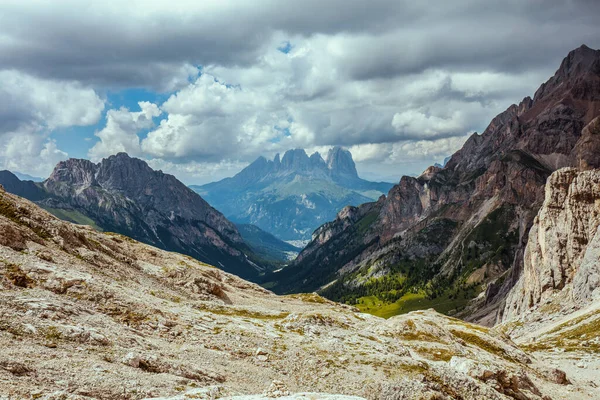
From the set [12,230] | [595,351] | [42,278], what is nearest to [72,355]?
[42,278]

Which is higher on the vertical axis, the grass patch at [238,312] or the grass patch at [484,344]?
the grass patch at [238,312]

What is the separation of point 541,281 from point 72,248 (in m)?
173

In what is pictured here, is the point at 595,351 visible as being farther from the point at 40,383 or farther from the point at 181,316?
the point at 40,383

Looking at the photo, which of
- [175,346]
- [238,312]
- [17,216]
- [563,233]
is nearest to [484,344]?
[238,312]

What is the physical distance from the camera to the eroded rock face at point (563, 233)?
6078 inches

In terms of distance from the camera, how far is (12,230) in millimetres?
51719

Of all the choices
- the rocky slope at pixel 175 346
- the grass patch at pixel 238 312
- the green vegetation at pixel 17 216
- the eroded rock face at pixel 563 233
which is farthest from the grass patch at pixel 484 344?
the eroded rock face at pixel 563 233

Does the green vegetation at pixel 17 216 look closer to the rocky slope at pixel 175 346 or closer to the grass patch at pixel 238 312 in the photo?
the rocky slope at pixel 175 346

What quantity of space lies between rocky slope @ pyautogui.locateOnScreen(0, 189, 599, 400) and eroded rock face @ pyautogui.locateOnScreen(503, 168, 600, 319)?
327 feet

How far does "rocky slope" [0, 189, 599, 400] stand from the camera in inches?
1038

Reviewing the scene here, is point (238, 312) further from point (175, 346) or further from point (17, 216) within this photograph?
point (17, 216)

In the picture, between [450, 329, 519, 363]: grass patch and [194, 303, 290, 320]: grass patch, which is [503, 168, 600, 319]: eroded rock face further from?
[194, 303, 290, 320]: grass patch

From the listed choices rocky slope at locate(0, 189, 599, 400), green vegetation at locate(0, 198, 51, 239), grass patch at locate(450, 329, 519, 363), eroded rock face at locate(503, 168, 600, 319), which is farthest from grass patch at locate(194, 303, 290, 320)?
eroded rock face at locate(503, 168, 600, 319)

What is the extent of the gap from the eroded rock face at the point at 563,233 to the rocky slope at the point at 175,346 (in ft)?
327
